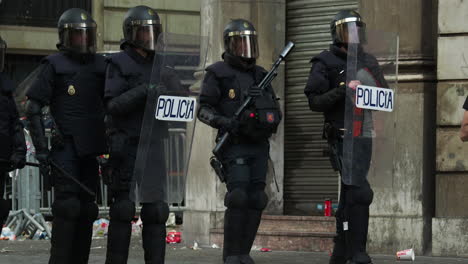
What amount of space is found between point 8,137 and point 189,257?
274 cm

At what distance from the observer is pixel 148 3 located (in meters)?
22.5

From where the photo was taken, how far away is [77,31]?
354 inches

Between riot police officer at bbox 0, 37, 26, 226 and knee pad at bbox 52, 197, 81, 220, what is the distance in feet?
2.09

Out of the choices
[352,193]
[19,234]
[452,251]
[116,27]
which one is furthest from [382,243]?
[116,27]

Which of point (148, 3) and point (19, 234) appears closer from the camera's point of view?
point (19, 234)

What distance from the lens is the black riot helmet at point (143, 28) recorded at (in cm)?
887

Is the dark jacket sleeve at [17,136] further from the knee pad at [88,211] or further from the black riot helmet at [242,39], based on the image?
the black riot helmet at [242,39]

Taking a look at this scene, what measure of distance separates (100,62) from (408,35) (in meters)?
3.65

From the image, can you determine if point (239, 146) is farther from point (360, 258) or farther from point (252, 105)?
point (360, 258)

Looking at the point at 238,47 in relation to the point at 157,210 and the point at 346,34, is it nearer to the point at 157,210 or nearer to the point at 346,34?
the point at 346,34

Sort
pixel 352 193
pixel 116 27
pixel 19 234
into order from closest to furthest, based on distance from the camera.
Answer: pixel 352 193, pixel 19 234, pixel 116 27

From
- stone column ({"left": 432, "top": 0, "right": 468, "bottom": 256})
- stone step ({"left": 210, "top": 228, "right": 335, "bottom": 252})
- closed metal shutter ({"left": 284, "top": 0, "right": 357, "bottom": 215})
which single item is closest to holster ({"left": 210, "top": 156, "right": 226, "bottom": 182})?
stone step ({"left": 210, "top": 228, "right": 335, "bottom": 252})

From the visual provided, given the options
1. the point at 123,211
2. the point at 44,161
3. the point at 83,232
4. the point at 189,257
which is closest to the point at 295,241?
the point at 189,257

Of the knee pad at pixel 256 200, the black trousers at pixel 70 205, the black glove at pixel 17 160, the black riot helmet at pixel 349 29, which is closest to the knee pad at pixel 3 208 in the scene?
the black glove at pixel 17 160
